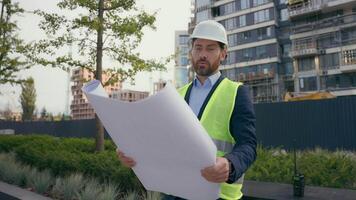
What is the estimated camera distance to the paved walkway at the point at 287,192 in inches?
171

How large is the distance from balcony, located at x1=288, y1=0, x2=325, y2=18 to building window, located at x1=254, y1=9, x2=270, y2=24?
12.0 ft

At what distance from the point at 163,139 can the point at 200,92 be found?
25.2 inches

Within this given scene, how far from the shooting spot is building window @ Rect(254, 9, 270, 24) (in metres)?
56.8

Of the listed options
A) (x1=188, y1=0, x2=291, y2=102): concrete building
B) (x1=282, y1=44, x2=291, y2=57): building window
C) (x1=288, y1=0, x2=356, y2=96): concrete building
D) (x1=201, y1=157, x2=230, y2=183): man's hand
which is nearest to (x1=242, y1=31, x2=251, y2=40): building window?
(x1=188, y1=0, x2=291, y2=102): concrete building

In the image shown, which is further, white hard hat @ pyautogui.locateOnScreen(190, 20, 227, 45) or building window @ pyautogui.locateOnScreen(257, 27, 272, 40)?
building window @ pyautogui.locateOnScreen(257, 27, 272, 40)

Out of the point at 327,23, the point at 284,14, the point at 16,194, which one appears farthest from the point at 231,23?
the point at 16,194

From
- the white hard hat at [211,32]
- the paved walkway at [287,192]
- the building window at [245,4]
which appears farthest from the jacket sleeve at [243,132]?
the building window at [245,4]

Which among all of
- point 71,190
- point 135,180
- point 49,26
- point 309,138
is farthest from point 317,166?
point 49,26

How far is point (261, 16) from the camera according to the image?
5769 cm

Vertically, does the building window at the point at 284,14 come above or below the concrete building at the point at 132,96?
above

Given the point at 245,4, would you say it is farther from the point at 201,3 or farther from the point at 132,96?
the point at 132,96

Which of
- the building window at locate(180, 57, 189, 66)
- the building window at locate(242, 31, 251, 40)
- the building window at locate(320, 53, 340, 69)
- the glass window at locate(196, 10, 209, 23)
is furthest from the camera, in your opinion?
the building window at locate(180, 57, 189, 66)

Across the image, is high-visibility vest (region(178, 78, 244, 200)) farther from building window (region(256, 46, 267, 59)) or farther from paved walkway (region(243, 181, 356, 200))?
building window (region(256, 46, 267, 59))

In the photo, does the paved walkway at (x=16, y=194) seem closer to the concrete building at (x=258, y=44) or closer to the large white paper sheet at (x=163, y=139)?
the large white paper sheet at (x=163, y=139)
